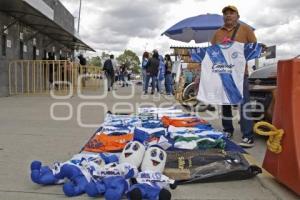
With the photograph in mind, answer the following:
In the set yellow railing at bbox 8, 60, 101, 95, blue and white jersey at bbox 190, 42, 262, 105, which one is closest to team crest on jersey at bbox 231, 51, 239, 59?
blue and white jersey at bbox 190, 42, 262, 105

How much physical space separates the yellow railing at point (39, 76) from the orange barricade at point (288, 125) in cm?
1502

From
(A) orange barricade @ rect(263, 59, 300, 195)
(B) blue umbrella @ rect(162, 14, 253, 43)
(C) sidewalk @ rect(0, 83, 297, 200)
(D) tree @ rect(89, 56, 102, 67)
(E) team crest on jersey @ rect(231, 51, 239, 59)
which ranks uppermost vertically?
(B) blue umbrella @ rect(162, 14, 253, 43)

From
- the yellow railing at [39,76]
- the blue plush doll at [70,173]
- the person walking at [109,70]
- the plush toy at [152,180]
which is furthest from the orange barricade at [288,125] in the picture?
the person walking at [109,70]

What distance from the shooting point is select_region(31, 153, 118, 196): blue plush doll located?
420 centimetres

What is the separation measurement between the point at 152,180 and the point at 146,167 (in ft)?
1.12

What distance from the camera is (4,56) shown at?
59.3ft

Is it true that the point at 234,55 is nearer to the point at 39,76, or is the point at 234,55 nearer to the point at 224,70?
the point at 224,70

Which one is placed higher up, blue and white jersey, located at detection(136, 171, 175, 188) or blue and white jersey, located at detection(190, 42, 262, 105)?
blue and white jersey, located at detection(190, 42, 262, 105)

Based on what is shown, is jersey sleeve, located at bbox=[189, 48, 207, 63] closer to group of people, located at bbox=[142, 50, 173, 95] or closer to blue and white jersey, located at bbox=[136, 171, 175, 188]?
blue and white jersey, located at bbox=[136, 171, 175, 188]

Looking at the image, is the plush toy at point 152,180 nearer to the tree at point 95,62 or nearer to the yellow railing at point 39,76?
the yellow railing at point 39,76

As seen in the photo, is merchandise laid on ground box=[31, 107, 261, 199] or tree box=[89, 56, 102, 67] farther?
tree box=[89, 56, 102, 67]

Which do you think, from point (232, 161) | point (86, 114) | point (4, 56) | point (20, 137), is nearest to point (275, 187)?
point (232, 161)

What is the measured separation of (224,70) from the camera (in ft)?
23.3

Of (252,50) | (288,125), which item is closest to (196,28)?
(252,50)
